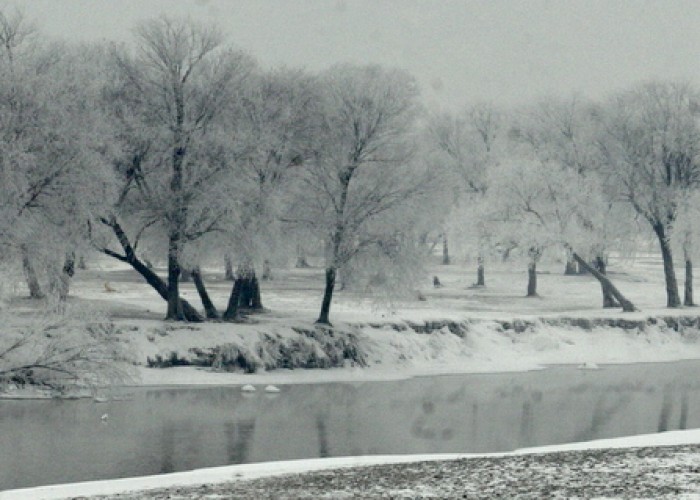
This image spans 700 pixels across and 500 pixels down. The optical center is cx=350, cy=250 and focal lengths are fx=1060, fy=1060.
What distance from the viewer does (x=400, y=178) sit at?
1934 inches

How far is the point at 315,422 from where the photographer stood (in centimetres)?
3397

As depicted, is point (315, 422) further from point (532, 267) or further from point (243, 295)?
point (532, 267)

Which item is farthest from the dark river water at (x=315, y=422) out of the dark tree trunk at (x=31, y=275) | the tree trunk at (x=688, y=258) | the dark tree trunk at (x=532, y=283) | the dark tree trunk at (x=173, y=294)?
the dark tree trunk at (x=532, y=283)

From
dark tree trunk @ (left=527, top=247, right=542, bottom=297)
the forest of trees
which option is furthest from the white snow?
dark tree trunk @ (left=527, top=247, right=542, bottom=297)

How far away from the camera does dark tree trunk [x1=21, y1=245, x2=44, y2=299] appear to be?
39.6 metres

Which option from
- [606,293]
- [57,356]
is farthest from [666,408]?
[606,293]

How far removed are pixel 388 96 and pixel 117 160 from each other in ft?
42.2

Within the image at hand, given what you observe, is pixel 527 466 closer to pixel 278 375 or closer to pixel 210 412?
pixel 210 412

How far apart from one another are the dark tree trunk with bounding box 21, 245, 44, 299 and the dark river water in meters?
6.28

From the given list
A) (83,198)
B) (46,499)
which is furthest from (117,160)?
(46,499)

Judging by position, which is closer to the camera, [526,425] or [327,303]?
[526,425]

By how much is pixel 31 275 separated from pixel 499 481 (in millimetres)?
28236

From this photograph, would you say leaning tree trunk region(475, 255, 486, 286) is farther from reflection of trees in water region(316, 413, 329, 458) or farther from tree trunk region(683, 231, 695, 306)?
reflection of trees in water region(316, 413, 329, 458)

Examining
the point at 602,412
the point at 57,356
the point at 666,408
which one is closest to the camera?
the point at 57,356
